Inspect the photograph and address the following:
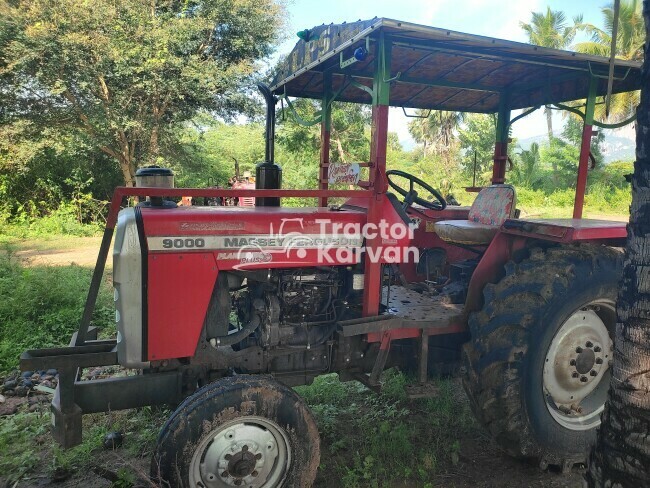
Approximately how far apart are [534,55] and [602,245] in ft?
4.24

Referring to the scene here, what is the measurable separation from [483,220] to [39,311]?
184 inches

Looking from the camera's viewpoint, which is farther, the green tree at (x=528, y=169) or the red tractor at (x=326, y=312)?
the green tree at (x=528, y=169)

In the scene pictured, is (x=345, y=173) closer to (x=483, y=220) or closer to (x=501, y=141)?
(x=483, y=220)

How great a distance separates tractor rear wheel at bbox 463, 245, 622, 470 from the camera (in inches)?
116

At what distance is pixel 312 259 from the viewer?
2.92 m

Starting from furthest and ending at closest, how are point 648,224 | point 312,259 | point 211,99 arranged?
point 211,99, point 312,259, point 648,224

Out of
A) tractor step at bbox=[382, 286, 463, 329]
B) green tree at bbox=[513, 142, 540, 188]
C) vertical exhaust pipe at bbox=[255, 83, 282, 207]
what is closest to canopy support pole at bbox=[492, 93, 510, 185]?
tractor step at bbox=[382, 286, 463, 329]

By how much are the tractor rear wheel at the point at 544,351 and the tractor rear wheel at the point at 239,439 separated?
1.11 metres

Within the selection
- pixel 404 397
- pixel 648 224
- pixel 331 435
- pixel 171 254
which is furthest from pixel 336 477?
pixel 648 224

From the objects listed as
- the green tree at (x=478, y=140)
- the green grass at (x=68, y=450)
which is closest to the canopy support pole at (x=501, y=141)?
the green grass at (x=68, y=450)

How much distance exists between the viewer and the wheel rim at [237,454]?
2.50 meters

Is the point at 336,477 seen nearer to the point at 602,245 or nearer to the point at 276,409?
the point at 276,409

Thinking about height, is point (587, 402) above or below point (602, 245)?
below

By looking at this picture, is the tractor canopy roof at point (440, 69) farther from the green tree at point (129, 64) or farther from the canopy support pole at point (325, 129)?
the green tree at point (129, 64)
